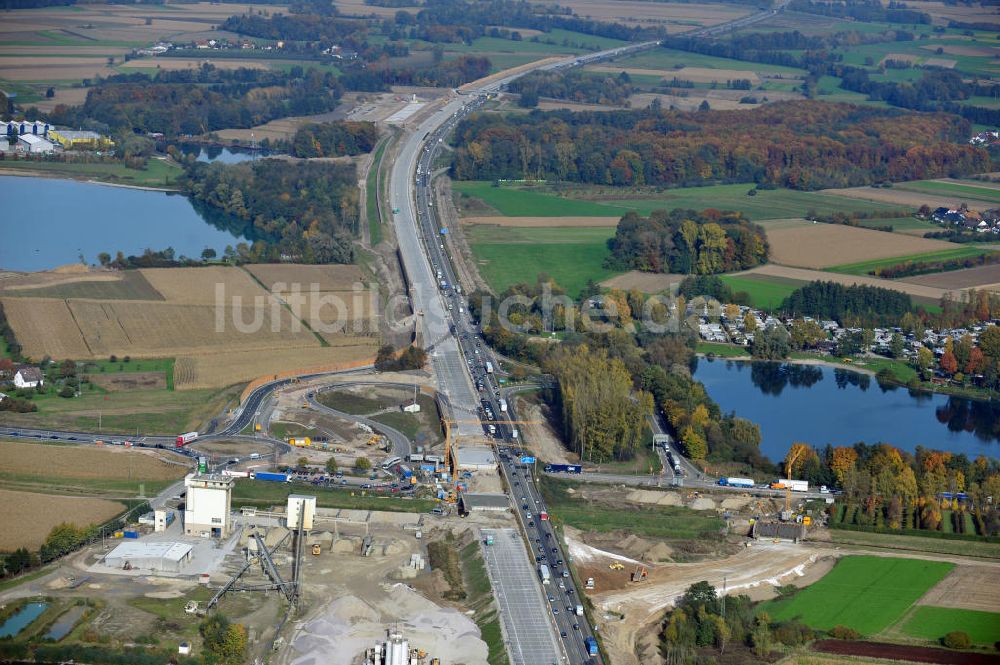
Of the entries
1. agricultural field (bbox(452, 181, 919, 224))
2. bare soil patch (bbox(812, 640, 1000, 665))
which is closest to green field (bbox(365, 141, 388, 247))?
agricultural field (bbox(452, 181, 919, 224))

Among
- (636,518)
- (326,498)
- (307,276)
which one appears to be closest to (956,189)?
(307,276)

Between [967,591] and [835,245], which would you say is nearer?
[967,591]

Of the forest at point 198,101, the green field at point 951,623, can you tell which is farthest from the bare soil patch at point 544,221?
the green field at point 951,623

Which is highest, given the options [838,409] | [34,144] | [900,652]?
[34,144]

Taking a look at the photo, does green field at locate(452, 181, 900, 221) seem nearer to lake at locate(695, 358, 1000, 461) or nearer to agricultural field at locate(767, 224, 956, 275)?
agricultural field at locate(767, 224, 956, 275)

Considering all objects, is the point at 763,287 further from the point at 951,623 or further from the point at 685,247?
the point at 951,623

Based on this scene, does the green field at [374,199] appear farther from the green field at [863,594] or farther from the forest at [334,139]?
the green field at [863,594]
